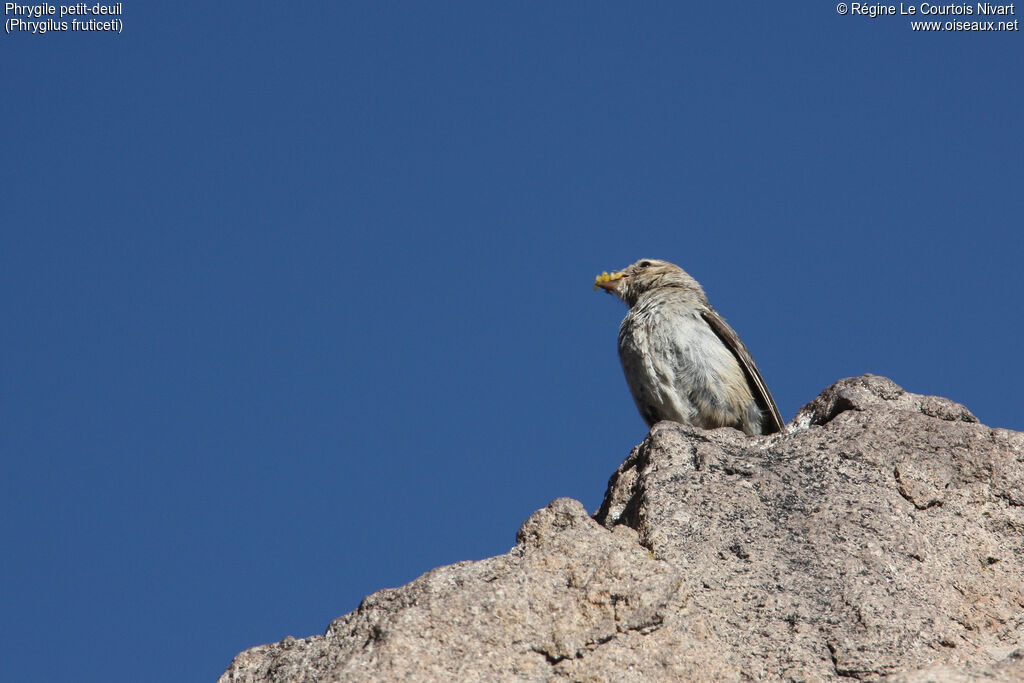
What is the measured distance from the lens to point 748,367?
950cm

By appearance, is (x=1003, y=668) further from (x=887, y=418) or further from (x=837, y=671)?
(x=887, y=418)

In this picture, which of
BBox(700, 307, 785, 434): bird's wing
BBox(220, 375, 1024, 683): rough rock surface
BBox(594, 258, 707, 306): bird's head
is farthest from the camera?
BBox(594, 258, 707, 306): bird's head

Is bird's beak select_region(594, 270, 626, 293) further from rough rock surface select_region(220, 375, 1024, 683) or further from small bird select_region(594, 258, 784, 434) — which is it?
rough rock surface select_region(220, 375, 1024, 683)

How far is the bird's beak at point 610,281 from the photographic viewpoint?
11.6 m

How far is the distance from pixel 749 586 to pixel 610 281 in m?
6.89

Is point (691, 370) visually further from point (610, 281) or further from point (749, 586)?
point (749, 586)

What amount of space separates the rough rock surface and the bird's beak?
18.9ft

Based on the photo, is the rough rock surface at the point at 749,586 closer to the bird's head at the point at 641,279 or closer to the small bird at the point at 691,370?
the small bird at the point at 691,370

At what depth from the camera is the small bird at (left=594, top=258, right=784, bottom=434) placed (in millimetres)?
9227

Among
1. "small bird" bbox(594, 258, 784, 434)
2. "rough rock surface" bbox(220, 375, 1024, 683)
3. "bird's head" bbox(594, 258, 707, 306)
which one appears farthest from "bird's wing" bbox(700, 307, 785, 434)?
"rough rock surface" bbox(220, 375, 1024, 683)

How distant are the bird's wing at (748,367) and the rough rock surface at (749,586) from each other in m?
3.27

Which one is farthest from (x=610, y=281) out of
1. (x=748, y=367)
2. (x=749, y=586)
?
(x=749, y=586)

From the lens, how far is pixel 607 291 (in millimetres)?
11703

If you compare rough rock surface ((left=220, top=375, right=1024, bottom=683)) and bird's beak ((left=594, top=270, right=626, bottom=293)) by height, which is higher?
bird's beak ((left=594, top=270, right=626, bottom=293))
